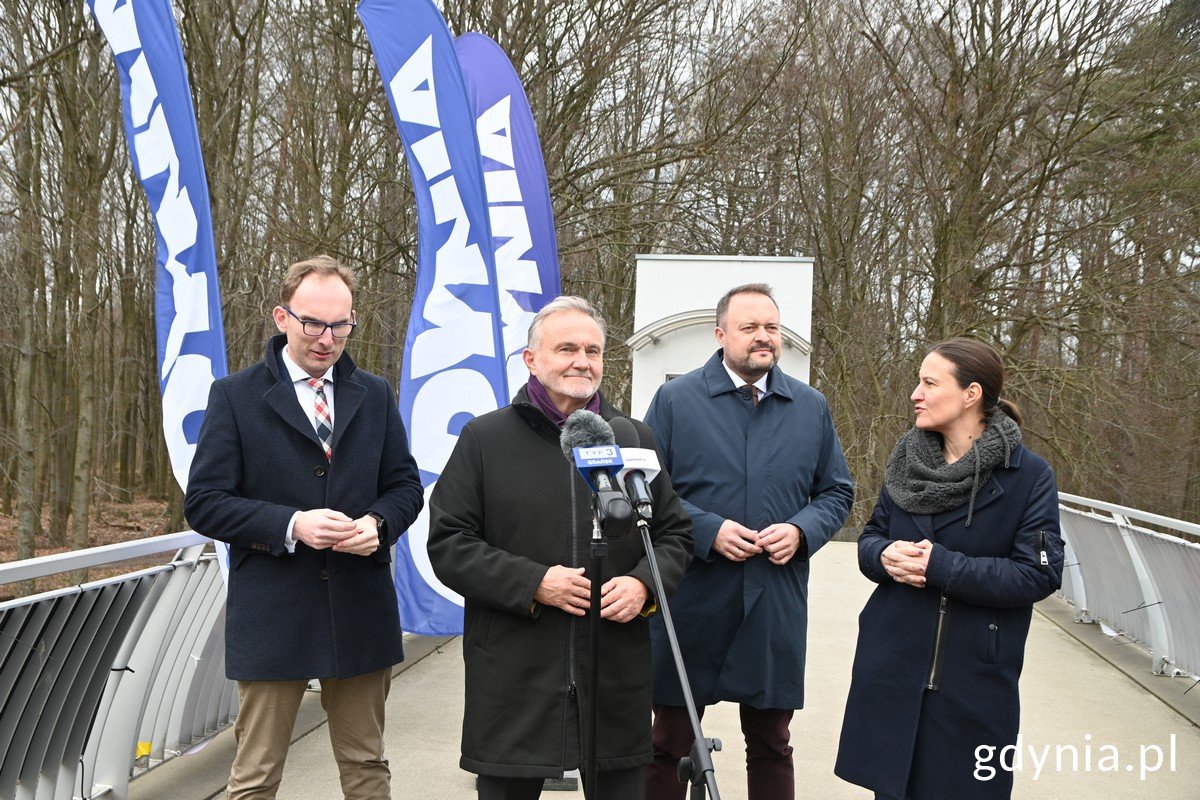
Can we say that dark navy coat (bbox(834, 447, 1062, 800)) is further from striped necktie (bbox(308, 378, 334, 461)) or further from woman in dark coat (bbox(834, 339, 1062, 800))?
striped necktie (bbox(308, 378, 334, 461))

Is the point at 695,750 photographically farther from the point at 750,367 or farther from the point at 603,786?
the point at 750,367

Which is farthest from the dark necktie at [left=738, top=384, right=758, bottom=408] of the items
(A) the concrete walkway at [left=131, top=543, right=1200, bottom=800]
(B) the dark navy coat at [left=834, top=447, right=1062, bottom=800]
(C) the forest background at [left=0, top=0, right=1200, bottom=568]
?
(C) the forest background at [left=0, top=0, right=1200, bottom=568]

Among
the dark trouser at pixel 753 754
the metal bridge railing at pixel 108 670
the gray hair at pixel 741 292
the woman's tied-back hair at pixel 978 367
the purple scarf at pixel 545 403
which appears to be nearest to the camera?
the purple scarf at pixel 545 403

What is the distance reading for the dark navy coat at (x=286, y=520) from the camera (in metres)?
2.91

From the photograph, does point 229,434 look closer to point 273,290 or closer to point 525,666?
point 525,666

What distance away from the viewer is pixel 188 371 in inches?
180

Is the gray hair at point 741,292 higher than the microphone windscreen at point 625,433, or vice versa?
the gray hair at point 741,292

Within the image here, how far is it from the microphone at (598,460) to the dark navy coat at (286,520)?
89cm

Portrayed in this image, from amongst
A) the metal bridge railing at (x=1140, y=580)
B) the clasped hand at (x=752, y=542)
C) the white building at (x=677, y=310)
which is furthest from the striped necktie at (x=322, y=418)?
the white building at (x=677, y=310)

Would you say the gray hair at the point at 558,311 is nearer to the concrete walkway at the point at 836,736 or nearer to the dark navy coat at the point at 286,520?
the dark navy coat at the point at 286,520

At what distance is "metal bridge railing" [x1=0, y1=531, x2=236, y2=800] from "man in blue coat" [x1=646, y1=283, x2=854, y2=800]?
6.14ft

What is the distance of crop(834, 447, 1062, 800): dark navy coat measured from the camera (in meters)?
2.95

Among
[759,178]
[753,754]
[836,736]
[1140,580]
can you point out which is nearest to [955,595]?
[753,754]

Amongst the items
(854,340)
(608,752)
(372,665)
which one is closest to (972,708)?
(608,752)
